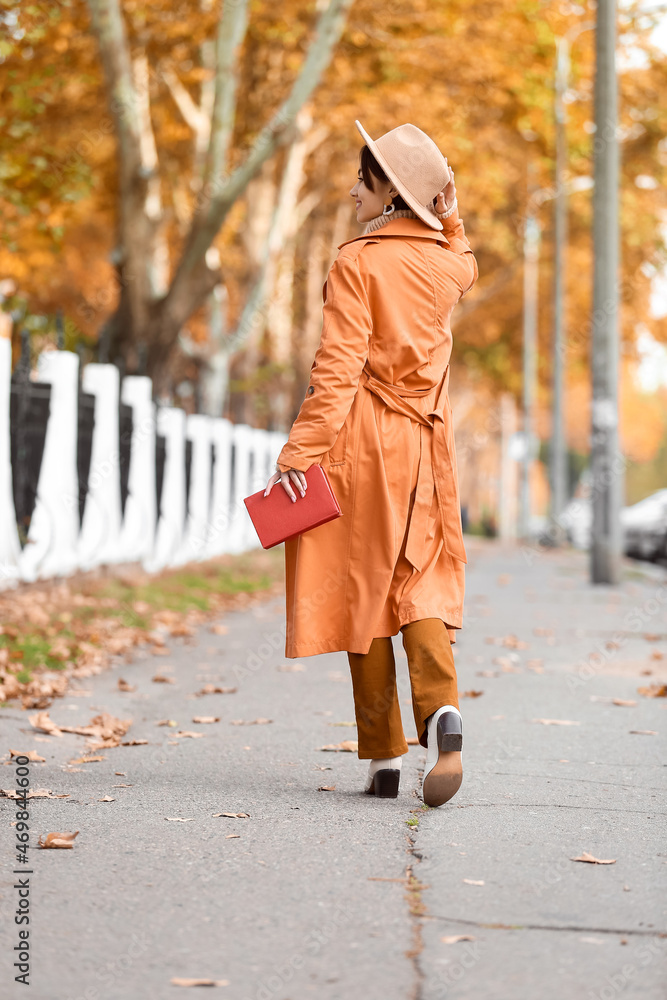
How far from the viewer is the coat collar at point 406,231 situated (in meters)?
4.51

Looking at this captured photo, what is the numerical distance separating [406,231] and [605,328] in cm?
1178

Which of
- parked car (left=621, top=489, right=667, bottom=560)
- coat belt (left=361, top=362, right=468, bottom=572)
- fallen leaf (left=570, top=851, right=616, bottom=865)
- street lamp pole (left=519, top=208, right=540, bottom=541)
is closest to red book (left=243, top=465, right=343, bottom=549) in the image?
coat belt (left=361, top=362, right=468, bottom=572)

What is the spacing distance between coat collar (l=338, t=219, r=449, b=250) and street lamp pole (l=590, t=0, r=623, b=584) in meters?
11.6

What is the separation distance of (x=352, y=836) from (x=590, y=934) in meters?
1.01

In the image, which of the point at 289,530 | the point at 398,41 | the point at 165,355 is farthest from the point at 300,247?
the point at 289,530

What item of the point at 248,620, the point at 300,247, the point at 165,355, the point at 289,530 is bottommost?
the point at 248,620

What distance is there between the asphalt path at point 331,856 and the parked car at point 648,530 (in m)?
18.4

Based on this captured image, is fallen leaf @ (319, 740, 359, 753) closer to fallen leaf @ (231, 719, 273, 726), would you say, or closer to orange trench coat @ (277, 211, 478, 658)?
fallen leaf @ (231, 719, 273, 726)

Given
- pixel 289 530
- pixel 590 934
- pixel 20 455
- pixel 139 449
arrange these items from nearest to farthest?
pixel 590 934 → pixel 289 530 → pixel 20 455 → pixel 139 449

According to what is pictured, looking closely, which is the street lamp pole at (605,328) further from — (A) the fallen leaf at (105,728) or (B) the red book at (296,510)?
(B) the red book at (296,510)

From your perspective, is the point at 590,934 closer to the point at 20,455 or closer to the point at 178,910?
the point at 178,910

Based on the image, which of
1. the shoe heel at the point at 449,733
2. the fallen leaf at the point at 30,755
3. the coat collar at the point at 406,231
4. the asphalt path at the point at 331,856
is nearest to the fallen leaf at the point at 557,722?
the asphalt path at the point at 331,856

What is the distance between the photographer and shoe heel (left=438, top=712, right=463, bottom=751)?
4328mm

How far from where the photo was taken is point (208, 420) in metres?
17.6
